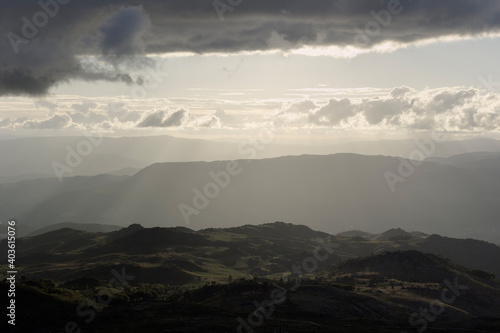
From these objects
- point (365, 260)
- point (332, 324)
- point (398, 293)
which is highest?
point (365, 260)

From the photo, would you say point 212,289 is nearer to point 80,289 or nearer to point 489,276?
point 80,289

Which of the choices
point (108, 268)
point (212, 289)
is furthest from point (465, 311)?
point (108, 268)

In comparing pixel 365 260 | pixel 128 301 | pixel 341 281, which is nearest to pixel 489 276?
pixel 365 260

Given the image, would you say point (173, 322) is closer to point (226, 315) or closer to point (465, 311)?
point (226, 315)

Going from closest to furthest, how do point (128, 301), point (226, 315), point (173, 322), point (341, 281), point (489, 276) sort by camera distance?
point (173, 322), point (226, 315), point (128, 301), point (341, 281), point (489, 276)

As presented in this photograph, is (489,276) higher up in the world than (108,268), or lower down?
lower down

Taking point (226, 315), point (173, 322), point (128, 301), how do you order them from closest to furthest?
point (173, 322) → point (226, 315) → point (128, 301)

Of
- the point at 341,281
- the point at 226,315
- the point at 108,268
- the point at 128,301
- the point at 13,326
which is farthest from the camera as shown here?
the point at 108,268

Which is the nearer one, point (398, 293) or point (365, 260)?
point (398, 293)

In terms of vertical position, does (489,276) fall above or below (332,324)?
above
